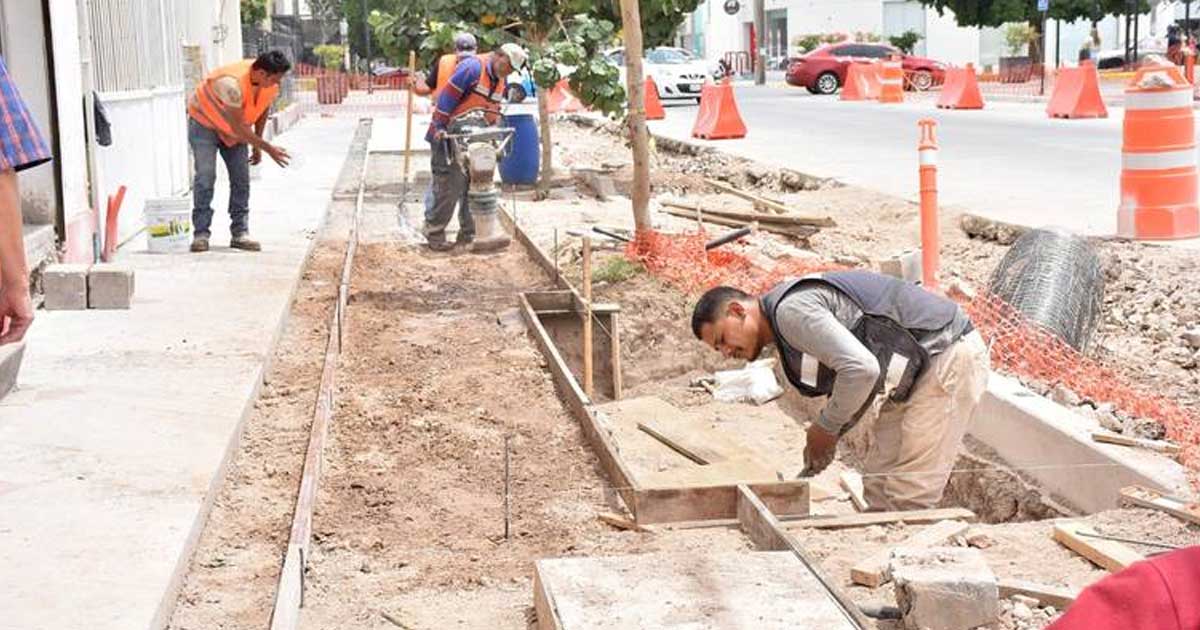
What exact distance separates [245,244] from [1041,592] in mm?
9288

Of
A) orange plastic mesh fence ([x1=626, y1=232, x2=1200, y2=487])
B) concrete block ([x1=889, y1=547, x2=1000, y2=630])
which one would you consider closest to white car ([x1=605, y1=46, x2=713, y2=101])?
orange plastic mesh fence ([x1=626, y1=232, x2=1200, y2=487])

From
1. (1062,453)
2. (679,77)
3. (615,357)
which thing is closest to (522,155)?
(615,357)

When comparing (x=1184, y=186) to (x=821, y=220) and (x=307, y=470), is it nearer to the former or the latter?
(x=821, y=220)

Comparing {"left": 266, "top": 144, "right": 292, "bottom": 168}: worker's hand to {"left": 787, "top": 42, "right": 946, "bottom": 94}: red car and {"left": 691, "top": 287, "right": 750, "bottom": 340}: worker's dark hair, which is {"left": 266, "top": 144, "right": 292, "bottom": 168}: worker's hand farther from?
{"left": 787, "top": 42, "right": 946, "bottom": 94}: red car

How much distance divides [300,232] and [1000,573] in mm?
10485

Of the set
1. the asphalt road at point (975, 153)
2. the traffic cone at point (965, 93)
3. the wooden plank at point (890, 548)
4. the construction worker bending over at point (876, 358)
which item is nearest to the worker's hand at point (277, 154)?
the asphalt road at point (975, 153)

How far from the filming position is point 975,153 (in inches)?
797

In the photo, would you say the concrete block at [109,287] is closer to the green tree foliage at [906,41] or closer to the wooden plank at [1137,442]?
the wooden plank at [1137,442]

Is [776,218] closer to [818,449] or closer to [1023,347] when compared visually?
[1023,347]

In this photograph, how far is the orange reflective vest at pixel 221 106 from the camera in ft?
40.8

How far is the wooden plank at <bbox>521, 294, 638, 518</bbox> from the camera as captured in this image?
6.36 m

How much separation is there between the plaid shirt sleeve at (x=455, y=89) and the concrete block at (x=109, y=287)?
4379 millimetres

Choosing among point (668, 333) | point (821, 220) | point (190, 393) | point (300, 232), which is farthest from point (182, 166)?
point (190, 393)

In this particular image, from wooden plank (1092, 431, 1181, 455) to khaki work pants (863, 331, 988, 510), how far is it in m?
0.56
